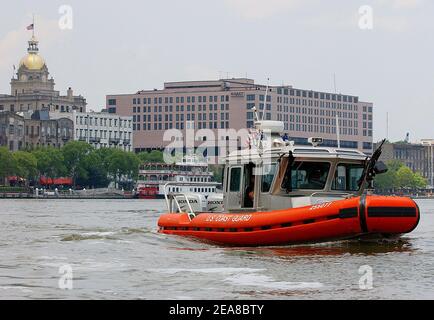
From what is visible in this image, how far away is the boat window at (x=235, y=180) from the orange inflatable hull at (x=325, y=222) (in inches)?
62.6

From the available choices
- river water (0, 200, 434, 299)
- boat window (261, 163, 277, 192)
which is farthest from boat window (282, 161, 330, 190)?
river water (0, 200, 434, 299)

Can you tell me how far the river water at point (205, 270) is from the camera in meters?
23.8

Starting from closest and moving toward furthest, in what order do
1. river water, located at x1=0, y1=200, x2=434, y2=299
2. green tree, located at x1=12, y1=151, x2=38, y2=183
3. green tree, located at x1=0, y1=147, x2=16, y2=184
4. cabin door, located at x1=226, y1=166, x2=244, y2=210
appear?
1. river water, located at x1=0, y1=200, x2=434, y2=299
2. cabin door, located at x1=226, y1=166, x2=244, y2=210
3. green tree, located at x1=0, y1=147, x2=16, y2=184
4. green tree, located at x1=12, y1=151, x2=38, y2=183

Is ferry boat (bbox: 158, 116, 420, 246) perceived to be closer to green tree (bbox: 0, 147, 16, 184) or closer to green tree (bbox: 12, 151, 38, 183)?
green tree (bbox: 0, 147, 16, 184)

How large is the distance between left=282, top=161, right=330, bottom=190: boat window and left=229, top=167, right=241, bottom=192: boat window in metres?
2.19

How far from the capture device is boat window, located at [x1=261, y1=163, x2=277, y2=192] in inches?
1328

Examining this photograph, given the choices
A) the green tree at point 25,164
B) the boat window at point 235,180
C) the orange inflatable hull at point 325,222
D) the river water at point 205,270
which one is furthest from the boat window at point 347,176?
the green tree at point 25,164

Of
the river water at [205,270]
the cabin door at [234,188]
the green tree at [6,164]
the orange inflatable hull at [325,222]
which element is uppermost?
the green tree at [6,164]

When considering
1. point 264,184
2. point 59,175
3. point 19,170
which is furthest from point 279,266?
point 59,175

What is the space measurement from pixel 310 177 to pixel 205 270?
22.0 feet

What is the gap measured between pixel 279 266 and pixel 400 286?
14.1 feet

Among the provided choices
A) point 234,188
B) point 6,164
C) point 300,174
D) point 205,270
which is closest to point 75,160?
point 6,164

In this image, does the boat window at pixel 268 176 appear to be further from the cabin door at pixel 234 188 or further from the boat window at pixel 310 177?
the cabin door at pixel 234 188
